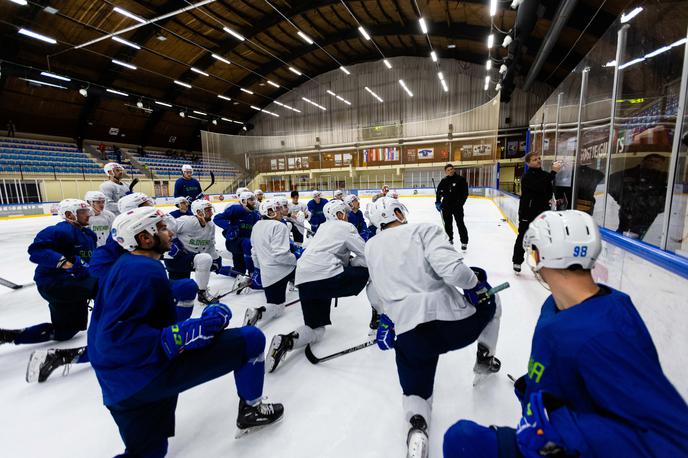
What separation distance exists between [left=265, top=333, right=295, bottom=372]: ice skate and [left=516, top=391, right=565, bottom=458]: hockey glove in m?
1.87

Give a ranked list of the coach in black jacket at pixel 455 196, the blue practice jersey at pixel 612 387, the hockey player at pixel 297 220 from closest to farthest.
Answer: the blue practice jersey at pixel 612 387
the coach in black jacket at pixel 455 196
the hockey player at pixel 297 220

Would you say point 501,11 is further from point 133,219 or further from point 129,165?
point 129,165

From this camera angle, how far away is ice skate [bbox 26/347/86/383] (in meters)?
2.30

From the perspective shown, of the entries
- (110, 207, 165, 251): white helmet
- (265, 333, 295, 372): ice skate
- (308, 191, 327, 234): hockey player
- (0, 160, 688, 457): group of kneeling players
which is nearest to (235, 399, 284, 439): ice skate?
(0, 160, 688, 457): group of kneeling players

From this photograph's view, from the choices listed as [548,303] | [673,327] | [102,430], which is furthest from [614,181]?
[102,430]

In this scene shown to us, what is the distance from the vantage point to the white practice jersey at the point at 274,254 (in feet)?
10.2

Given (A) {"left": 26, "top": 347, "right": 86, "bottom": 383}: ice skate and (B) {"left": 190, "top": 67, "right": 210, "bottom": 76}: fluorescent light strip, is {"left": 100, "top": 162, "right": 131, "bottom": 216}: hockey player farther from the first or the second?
(B) {"left": 190, "top": 67, "right": 210, "bottom": 76}: fluorescent light strip

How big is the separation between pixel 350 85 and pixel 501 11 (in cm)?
1507

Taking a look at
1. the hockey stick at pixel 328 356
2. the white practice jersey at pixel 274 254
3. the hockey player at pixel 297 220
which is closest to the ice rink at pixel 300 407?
the hockey stick at pixel 328 356

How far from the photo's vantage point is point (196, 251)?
423 cm

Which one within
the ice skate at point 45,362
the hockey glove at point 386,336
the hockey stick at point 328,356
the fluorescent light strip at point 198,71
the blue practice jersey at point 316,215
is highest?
the fluorescent light strip at point 198,71

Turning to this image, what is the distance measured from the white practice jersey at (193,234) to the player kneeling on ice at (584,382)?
4.01 m

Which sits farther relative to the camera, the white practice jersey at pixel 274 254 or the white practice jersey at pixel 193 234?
the white practice jersey at pixel 193 234

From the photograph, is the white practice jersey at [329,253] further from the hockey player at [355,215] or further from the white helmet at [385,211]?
the hockey player at [355,215]
